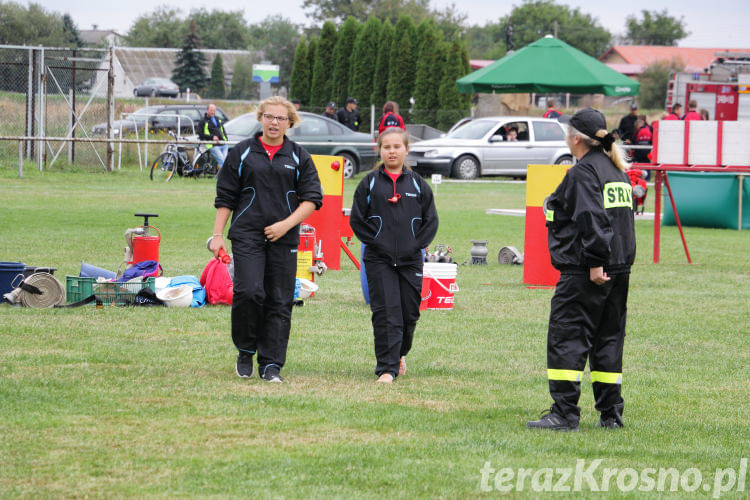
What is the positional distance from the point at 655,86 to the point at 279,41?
146ft

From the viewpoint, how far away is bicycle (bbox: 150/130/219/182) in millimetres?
25859

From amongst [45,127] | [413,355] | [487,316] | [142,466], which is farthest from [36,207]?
[142,466]

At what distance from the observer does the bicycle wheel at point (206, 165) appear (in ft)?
85.6

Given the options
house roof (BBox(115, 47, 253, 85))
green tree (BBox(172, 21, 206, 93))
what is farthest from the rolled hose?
house roof (BBox(115, 47, 253, 85))

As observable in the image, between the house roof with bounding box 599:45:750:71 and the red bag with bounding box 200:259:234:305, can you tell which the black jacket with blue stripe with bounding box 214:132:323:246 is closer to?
the red bag with bounding box 200:259:234:305

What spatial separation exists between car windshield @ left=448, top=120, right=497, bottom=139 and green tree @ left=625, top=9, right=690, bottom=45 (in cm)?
11050

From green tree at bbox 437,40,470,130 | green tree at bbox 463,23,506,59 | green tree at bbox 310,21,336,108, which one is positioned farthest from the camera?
green tree at bbox 463,23,506,59

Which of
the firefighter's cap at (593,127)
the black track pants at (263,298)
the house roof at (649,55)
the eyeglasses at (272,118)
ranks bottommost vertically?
the black track pants at (263,298)

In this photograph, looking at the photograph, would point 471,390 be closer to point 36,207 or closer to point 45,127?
point 36,207

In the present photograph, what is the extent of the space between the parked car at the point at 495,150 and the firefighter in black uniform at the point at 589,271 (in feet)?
71.7

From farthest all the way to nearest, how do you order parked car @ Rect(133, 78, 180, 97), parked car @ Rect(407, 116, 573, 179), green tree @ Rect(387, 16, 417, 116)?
parked car @ Rect(133, 78, 180, 97) → green tree @ Rect(387, 16, 417, 116) → parked car @ Rect(407, 116, 573, 179)

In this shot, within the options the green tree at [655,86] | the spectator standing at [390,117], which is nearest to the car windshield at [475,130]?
the spectator standing at [390,117]

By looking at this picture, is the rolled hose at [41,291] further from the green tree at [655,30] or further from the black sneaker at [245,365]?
the green tree at [655,30]

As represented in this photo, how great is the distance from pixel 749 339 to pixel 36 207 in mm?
12787
